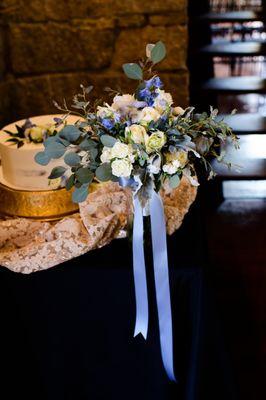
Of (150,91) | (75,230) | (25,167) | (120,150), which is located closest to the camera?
(120,150)

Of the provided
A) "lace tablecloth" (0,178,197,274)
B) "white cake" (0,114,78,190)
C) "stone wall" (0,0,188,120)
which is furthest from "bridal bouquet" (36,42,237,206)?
"stone wall" (0,0,188,120)

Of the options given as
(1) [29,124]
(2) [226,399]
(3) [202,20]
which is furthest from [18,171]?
(3) [202,20]

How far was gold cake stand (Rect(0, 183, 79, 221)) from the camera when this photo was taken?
1.64 m

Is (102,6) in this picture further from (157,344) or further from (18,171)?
(157,344)

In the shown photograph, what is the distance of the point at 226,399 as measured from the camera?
1.68 m

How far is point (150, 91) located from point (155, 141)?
0.52ft

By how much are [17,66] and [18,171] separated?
131cm

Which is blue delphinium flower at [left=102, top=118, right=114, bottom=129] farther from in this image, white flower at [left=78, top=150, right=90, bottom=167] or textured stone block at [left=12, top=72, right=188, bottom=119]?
textured stone block at [left=12, top=72, right=188, bottom=119]

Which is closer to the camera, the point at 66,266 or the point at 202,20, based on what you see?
the point at 66,266

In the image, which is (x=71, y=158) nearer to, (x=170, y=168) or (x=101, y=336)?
(x=170, y=168)

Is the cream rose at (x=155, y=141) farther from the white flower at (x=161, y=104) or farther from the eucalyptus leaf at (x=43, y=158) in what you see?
the eucalyptus leaf at (x=43, y=158)

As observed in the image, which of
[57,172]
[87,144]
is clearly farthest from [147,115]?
[57,172]

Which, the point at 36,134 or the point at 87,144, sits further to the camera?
the point at 36,134

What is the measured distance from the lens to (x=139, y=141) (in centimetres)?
127
